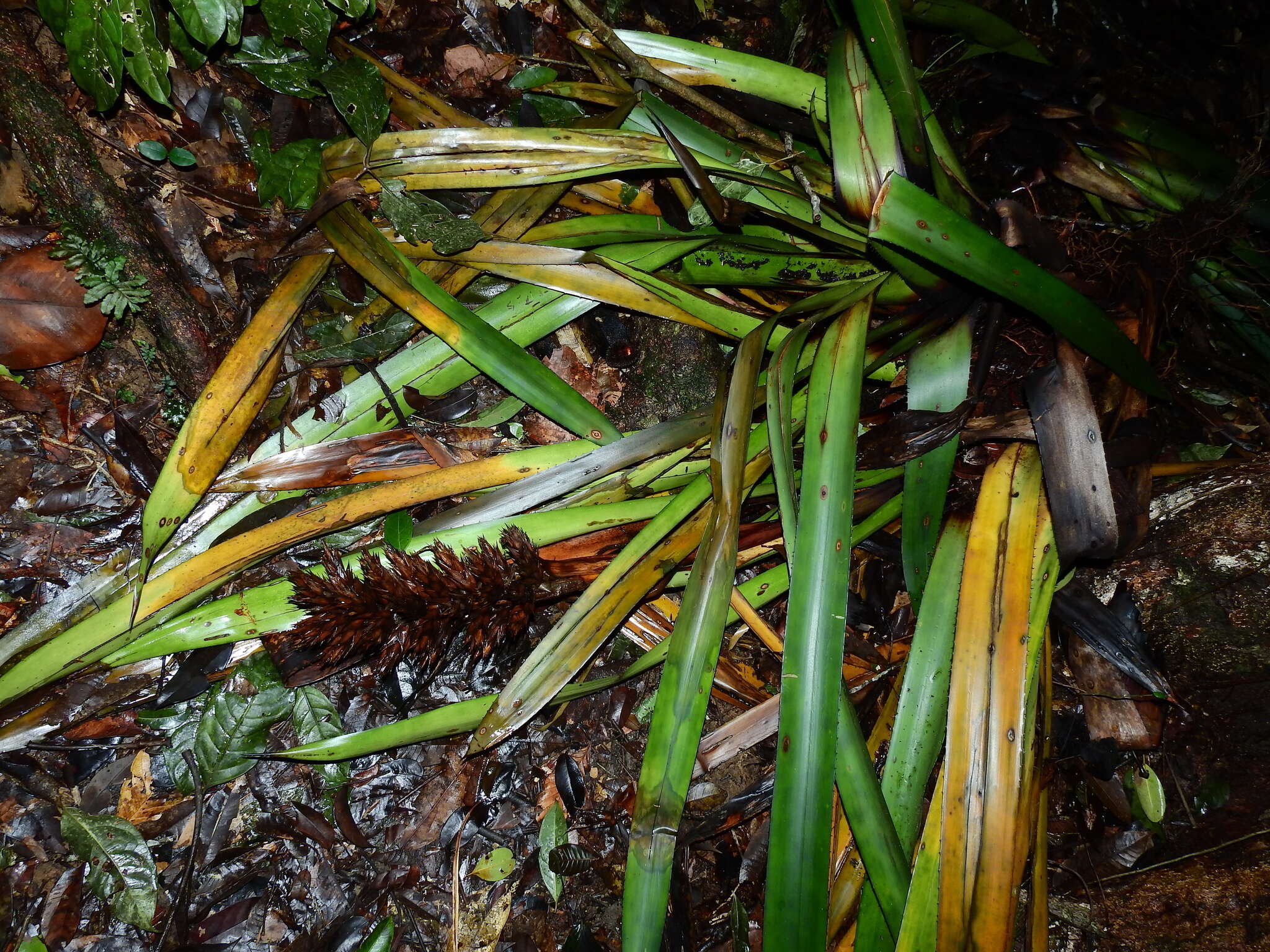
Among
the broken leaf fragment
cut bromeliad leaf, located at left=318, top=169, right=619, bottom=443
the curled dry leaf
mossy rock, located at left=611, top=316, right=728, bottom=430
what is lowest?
the broken leaf fragment

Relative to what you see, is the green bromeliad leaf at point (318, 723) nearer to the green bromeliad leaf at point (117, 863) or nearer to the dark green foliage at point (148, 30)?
the green bromeliad leaf at point (117, 863)

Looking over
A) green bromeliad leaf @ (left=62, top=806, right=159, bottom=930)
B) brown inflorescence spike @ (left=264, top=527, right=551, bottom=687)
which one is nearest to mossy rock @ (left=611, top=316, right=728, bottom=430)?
brown inflorescence spike @ (left=264, top=527, right=551, bottom=687)

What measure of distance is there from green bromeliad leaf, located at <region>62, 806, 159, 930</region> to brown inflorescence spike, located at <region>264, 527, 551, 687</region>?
63 centimetres

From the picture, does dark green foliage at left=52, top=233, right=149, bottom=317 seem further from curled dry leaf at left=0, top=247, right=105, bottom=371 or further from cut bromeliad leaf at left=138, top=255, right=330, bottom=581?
cut bromeliad leaf at left=138, top=255, right=330, bottom=581

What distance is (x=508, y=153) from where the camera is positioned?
4.75ft

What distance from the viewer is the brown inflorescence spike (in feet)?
3.72

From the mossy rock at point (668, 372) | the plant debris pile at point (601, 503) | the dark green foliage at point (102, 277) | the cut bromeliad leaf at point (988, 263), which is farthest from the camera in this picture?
the mossy rock at point (668, 372)

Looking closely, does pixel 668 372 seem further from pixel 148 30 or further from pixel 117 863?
pixel 117 863

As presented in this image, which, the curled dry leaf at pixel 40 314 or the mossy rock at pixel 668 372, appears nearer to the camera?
the curled dry leaf at pixel 40 314

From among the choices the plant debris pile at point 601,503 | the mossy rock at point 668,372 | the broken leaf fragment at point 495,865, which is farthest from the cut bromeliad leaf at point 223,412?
the broken leaf fragment at point 495,865

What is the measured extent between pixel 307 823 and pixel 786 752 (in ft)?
3.64

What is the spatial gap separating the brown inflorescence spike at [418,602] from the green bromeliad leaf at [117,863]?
2.05 ft

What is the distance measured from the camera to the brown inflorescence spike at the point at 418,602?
1.13m

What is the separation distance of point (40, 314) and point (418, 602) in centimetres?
112
